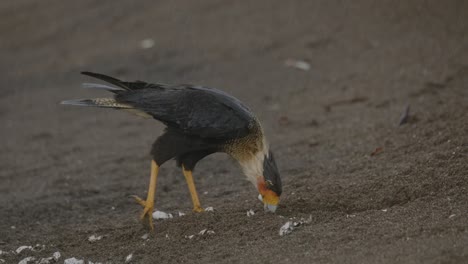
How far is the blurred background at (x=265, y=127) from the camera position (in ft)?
16.6

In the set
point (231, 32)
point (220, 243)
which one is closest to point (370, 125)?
point (220, 243)

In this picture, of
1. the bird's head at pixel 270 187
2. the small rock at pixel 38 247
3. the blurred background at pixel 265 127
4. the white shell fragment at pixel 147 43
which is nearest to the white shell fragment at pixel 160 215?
the blurred background at pixel 265 127

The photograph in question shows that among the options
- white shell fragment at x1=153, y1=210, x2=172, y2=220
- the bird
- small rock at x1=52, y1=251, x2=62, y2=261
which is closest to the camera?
small rock at x1=52, y1=251, x2=62, y2=261

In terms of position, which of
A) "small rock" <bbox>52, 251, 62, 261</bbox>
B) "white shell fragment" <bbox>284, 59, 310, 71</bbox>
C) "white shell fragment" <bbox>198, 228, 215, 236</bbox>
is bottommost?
"small rock" <bbox>52, 251, 62, 261</bbox>

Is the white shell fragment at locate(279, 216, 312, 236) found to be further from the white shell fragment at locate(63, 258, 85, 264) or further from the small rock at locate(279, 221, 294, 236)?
the white shell fragment at locate(63, 258, 85, 264)

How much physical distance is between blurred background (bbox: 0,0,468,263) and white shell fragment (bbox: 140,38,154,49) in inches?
6.6

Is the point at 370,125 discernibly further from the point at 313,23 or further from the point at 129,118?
the point at 313,23

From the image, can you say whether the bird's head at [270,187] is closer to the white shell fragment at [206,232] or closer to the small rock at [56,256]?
the white shell fragment at [206,232]

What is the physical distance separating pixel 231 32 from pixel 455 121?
715 cm

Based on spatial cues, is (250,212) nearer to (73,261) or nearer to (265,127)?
(73,261)

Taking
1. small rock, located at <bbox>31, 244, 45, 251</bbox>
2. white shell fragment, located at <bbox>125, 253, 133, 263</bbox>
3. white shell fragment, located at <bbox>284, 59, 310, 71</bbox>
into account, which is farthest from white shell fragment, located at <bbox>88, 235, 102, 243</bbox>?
white shell fragment, located at <bbox>284, 59, 310, 71</bbox>

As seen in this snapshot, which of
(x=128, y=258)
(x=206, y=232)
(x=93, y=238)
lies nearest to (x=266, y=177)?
(x=206, y=232)

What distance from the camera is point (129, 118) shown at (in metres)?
10.5

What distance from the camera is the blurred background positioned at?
505cm
